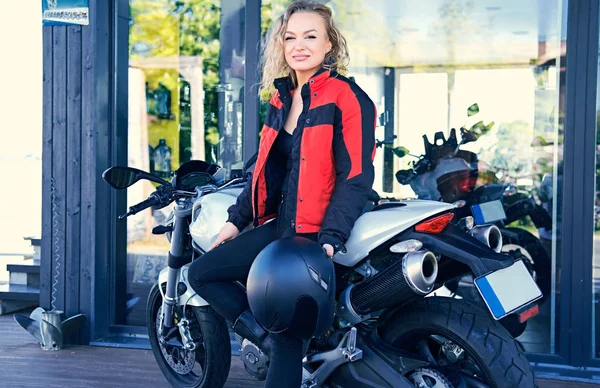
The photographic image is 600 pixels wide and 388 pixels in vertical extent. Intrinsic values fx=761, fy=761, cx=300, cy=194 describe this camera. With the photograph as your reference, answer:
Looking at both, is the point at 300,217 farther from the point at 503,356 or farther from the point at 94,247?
the point at 94,247

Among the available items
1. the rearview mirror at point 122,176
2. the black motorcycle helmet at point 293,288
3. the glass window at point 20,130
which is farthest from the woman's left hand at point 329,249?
the glass window at point 20,130

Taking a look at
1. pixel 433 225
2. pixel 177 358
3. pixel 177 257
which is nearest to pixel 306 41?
pixel 433 225

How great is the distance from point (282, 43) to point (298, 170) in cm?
52

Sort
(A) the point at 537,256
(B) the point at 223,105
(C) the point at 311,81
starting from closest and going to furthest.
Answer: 1. (C) the point at 311,81
2. (A) the point at 537,256
3. (B) the point at 223,105

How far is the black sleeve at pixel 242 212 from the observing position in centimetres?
284

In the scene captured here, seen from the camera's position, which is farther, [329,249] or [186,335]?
[186,335]

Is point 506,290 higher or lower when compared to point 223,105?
lower

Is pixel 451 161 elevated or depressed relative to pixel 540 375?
elevated

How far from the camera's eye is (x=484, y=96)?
4570 mm

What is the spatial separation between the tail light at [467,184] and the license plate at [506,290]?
7.84 feet

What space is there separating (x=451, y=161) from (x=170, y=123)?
5.97 ft

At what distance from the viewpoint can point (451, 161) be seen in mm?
4551

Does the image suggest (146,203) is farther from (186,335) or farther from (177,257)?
(186,335)

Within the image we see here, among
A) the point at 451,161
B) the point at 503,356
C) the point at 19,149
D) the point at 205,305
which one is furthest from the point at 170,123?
the point at 19,149
